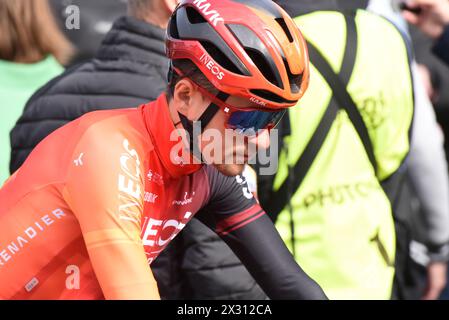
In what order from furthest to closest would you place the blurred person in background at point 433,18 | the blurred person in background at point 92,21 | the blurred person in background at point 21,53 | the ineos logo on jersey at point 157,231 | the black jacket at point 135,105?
the blurred person in background at point 92,21, the blurred person in background at point 433,18, the blurred person in background at point 21,53, the black jacket at point 135,105, the ineos logo on jersey at point 157,231

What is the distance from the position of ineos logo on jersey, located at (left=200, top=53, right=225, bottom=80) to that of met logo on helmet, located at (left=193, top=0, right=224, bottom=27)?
0.10 m

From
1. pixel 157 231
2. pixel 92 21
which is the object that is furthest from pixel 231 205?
pixel 92 21

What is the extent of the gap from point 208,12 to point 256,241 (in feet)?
2.83

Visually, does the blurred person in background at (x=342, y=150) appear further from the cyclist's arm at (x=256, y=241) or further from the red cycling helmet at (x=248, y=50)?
the red cycling helmet at (x=248, y=50)

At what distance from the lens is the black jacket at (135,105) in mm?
3545

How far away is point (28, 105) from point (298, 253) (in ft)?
3.79

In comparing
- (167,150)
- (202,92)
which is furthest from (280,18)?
(167,150)

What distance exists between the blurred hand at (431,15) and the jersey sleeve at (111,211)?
2.13 meters

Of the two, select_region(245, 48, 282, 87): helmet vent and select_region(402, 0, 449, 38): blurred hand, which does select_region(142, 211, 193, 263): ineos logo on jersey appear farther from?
select_region(402, 0, 449, 38): blurred hand

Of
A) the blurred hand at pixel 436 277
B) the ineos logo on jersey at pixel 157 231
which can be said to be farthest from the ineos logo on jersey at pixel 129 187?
the blurred hand at pixel 436 277

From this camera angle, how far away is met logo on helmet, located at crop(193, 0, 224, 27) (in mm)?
2840

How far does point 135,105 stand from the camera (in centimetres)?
349
